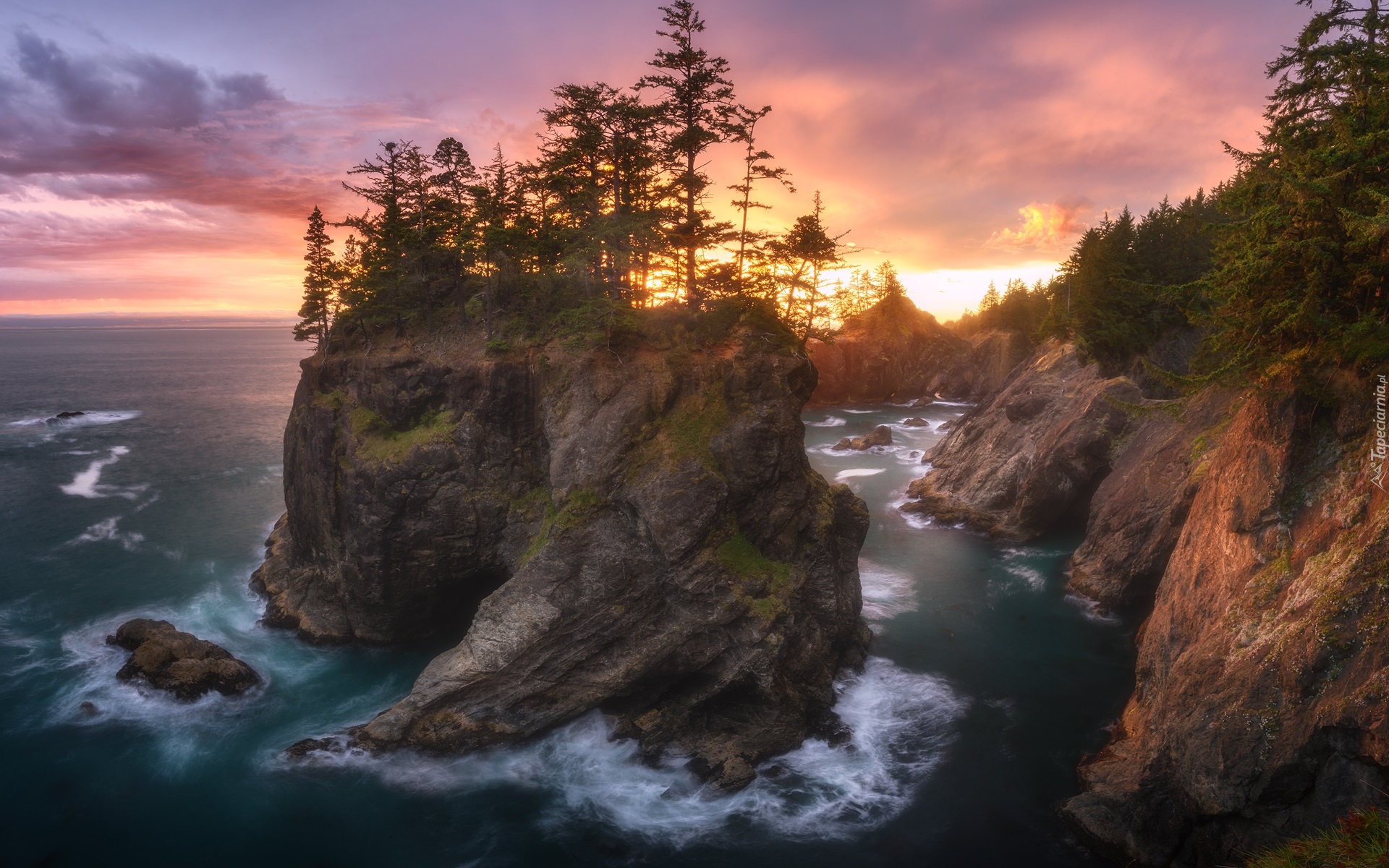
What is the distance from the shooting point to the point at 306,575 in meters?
36.8

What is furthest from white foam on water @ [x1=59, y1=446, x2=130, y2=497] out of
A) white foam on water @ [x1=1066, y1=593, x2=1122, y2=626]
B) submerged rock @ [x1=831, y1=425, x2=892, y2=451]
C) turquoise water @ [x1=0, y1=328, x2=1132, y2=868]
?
white foam on water @ [x1=1066, y1=593, x2=1122, y2=626]

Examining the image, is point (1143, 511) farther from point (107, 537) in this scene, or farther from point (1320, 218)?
point (107, 537)

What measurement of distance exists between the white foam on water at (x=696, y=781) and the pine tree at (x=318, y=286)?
25082 mm

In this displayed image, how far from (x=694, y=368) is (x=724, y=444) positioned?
12.6ft

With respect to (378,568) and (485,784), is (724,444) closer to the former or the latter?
(485,784)

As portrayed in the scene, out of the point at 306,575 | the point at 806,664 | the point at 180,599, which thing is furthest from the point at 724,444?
the point at 180,599

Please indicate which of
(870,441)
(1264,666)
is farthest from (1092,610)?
(870,441)

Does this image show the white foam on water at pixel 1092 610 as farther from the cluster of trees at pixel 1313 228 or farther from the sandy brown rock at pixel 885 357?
the sandy brown rock at pixel 885 357

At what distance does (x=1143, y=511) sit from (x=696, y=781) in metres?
28.5

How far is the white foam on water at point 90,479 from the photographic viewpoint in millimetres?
58812

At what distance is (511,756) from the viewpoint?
Answer: 2508 cm

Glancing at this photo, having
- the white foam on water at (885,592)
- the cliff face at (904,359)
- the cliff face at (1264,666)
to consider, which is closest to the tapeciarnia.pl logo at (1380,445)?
the cliff face at (1264,666)

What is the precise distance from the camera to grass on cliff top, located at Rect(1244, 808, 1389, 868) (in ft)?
32.7

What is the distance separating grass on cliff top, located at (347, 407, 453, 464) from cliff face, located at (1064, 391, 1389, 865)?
29.9m
